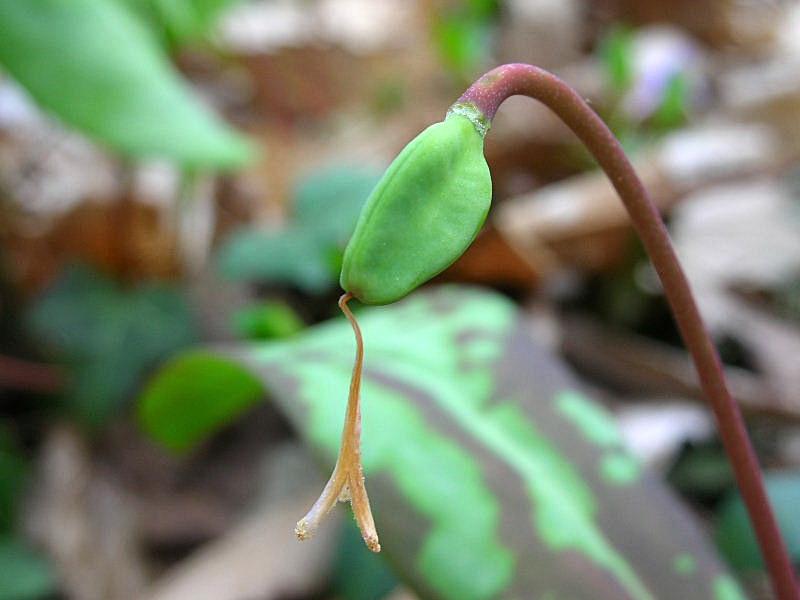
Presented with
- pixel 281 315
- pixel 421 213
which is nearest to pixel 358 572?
pixel 281 315

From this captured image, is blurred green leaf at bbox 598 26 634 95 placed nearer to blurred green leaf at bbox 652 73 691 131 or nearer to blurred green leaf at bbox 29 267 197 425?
blurred green leaf at bbox 652 73 691 131

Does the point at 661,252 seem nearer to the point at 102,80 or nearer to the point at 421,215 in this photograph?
the point at 421,215

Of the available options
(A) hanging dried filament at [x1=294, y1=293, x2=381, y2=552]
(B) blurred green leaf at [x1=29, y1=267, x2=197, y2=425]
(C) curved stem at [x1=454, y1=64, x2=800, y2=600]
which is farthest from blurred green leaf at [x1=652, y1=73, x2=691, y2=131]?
(A) hanging dried filament at [x1=294, y1=293, x2=381, y2=552]

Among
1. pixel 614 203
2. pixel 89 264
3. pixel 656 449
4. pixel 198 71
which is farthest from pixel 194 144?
pixel 198 71

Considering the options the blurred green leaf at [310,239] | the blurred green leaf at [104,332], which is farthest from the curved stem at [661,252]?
the blurred green leaf at [104,332]

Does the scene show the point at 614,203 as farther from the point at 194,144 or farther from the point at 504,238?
the point at 194,144

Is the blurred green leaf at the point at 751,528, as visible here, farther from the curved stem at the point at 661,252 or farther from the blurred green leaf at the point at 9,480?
the blurred green leaf at the point at 9,480

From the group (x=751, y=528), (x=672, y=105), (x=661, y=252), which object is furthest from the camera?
(x=672, y=105)
